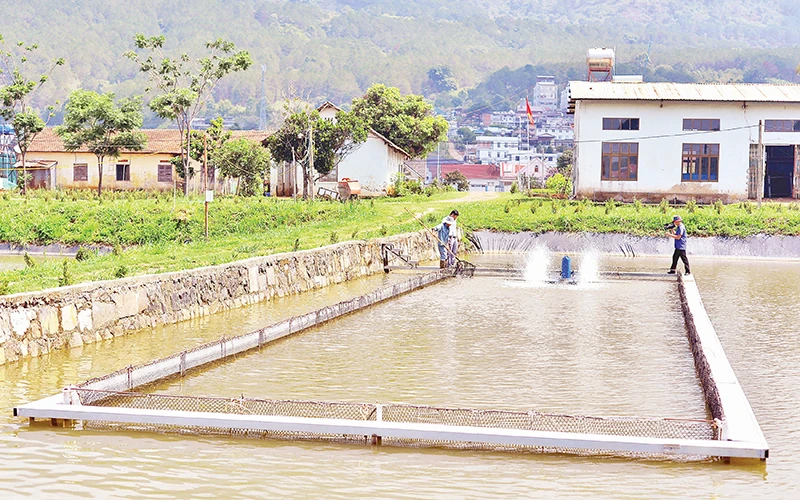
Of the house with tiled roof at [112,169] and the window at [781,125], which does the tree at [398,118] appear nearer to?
the house with tiled roof at [112,169]

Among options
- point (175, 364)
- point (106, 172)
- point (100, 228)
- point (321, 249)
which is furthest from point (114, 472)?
point (106, 172)

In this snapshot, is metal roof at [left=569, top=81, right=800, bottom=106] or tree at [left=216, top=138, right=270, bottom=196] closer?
metal roof at [left=569, top=81, right=800, bottom=106]

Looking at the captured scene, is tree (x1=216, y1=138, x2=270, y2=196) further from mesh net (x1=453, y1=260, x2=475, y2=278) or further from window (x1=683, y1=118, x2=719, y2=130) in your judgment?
mesh net (x1=453, y1=260, x2=475, y2=278)

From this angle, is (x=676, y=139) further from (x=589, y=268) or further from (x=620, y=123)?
(x=589, y=268)

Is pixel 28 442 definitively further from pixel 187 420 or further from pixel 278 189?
pixel 278 189

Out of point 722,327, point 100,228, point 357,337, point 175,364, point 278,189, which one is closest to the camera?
Answer: point 175,364

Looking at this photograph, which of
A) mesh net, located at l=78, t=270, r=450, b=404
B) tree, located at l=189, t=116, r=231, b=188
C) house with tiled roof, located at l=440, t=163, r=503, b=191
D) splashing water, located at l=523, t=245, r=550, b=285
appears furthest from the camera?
house with tiled roof, located at l=440, t=163, r=503, b=191

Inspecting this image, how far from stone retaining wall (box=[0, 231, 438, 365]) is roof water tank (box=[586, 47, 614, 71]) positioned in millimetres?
34327

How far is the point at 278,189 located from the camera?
56.6 m

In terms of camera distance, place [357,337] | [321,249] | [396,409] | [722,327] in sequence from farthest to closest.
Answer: [321,249]
[722,327]
[357,337]
[396,409]

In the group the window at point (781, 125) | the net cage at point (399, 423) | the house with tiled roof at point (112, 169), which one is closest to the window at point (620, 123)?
the window at point (781, 125)

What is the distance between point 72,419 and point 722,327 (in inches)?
466

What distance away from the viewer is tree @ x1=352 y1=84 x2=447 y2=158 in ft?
221

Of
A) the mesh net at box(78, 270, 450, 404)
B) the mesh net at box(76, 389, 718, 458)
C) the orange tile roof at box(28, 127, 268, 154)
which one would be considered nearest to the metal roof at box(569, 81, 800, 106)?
the orange tile roof at box(28, 127, 268, 154)
